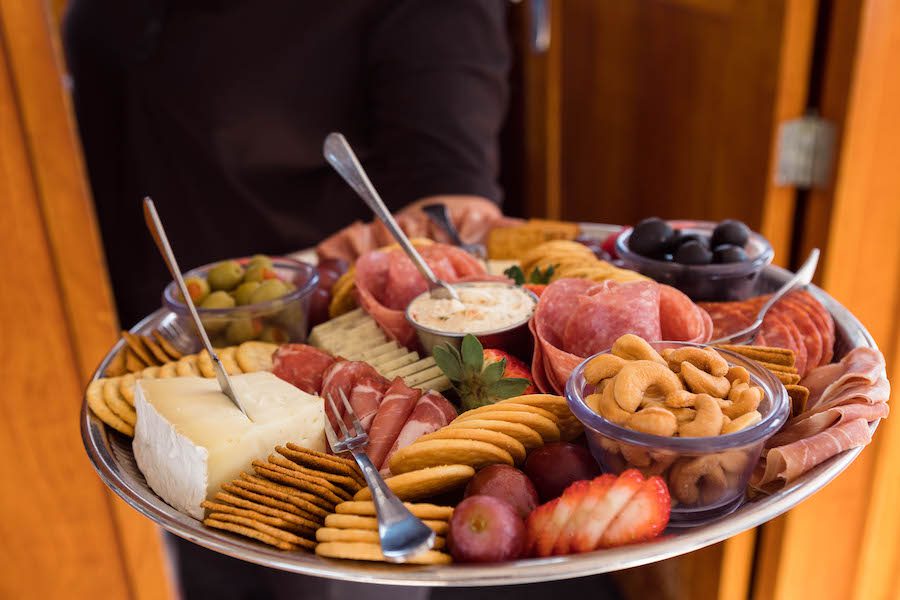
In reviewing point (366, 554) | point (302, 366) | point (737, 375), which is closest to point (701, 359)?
point (737, 375)

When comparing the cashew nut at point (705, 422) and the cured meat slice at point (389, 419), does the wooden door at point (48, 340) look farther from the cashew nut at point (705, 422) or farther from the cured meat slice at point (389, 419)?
the cashew nut at point (705, 422)

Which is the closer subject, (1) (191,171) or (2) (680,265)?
(2) (680,265)

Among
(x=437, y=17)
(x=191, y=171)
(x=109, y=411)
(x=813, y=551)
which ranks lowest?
(x=813, y=551)

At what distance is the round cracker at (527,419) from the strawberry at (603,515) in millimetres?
115

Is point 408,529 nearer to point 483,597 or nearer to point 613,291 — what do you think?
point 613,291

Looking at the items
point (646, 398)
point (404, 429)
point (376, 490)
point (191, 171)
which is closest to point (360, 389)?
point (404, 429)

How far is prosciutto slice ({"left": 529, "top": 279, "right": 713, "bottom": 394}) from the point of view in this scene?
872 millimetres

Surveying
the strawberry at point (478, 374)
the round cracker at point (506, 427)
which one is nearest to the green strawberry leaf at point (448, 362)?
the strawberry at point (478, 374)

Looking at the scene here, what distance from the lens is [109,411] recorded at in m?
0.92

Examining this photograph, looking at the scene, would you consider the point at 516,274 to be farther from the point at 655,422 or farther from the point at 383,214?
the point at 655,422

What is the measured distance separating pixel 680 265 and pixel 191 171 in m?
1.15

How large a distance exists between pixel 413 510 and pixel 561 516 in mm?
123

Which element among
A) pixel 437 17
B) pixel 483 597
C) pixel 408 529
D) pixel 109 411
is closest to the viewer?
pixel 408 529

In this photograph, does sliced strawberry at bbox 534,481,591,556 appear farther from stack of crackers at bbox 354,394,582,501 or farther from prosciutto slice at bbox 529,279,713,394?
prosciutto slice at bbox 529,279,713,394
